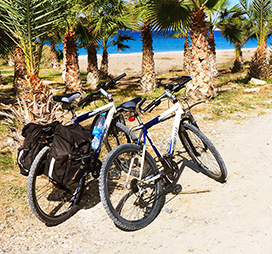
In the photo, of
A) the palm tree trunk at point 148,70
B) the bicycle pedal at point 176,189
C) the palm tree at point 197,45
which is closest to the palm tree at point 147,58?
the palm tree trunk at point 148,70

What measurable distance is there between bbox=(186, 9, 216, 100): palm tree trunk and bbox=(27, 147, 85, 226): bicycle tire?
5778mm

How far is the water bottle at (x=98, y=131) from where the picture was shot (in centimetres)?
344

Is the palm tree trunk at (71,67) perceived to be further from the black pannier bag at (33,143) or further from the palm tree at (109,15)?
the black pannier bag at (33,143)

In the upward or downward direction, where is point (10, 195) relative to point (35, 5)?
downward

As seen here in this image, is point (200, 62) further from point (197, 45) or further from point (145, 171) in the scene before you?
point (145, 171)

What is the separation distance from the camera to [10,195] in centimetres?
395

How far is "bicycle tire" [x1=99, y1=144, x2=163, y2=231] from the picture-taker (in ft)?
9.82

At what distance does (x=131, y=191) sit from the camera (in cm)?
351

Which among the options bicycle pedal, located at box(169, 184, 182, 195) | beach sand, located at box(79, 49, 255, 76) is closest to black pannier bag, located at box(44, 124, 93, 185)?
bicycle pedal, located at box(169, 184, 182, 195)

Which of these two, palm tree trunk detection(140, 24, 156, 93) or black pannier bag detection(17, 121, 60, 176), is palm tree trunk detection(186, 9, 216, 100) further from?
black pannier bag detection(17, 121, 60, 176)

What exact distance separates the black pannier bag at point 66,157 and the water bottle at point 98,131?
30 centimetres

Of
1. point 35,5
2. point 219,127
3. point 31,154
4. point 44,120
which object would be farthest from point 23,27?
point 219,127

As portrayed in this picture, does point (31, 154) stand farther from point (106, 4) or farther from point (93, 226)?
point (106, 4)

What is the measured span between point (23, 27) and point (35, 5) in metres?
0.47
